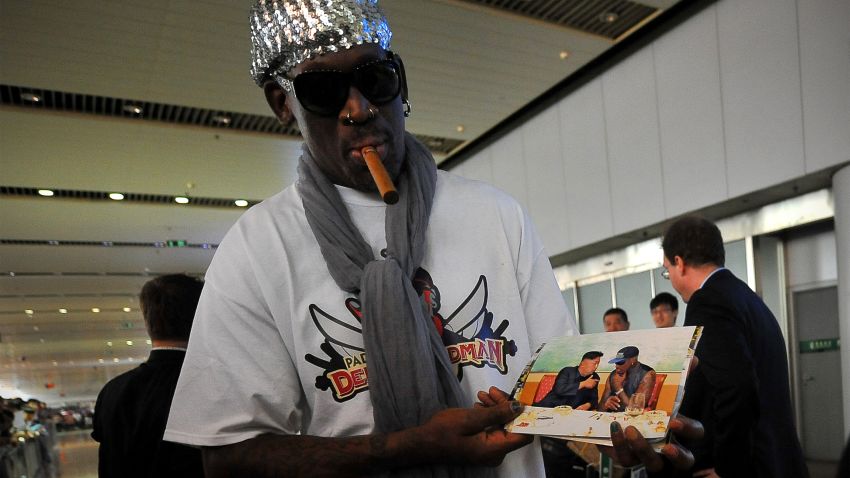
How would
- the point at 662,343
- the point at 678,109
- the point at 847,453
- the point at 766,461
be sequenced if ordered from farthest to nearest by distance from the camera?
the point at 678,109 < the point at 766,461 < the point at 662,343 < the point at 847,453

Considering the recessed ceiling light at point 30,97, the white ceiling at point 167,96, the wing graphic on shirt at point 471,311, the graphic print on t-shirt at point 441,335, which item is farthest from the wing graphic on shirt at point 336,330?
the recessed ceiling light at point 30,97

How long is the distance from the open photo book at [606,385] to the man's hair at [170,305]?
233cm

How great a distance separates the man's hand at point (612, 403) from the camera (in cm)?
100

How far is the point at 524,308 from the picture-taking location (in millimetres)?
1443

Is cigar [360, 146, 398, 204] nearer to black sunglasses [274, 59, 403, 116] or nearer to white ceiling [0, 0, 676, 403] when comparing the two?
black sunglasses [274, 59, 403, 116]

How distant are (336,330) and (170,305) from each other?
209cm

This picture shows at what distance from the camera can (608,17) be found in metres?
7.36

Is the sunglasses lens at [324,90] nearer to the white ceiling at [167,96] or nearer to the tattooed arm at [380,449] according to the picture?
the tattooed arm at [380,449]

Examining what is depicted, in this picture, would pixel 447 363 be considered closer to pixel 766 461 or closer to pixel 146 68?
pixel 766 461

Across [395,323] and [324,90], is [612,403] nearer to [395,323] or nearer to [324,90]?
[395,323]

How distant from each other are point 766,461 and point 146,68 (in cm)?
731

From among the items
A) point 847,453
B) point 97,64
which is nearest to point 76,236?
point 97,64

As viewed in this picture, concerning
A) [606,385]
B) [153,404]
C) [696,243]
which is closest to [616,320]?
[696,243]

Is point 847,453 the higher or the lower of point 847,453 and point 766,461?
the higher
